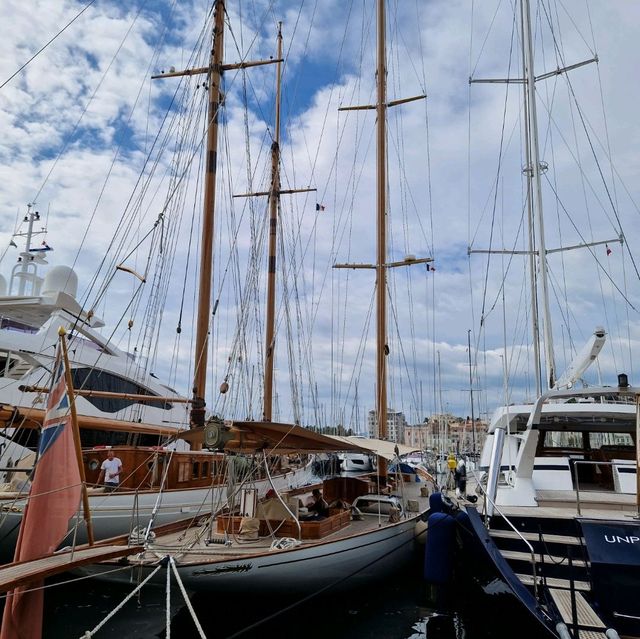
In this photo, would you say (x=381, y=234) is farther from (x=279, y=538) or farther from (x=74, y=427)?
(x=74, y=427)

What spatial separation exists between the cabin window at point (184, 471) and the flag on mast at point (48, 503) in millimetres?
9748

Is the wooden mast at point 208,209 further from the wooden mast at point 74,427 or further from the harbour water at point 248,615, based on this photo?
the wooden mast at point 74,427

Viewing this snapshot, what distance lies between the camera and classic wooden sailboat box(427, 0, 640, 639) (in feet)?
21.6

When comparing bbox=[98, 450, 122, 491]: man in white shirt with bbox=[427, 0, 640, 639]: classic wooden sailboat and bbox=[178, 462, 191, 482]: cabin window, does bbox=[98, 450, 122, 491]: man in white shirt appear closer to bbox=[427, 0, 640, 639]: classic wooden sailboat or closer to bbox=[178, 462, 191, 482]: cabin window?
bbox=[178, 462, 191, 482]: cabin window

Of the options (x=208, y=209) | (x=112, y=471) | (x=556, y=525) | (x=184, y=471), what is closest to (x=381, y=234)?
(x=208, y=209)

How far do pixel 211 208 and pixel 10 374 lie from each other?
11354 millimetres

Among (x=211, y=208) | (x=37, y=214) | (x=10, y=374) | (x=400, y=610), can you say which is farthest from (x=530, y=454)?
(x=37, y=214)

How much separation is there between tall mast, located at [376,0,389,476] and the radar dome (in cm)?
1793

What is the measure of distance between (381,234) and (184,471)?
11459 millimetres


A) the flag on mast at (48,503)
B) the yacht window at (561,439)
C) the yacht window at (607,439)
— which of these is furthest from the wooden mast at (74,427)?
the yacht window at (607,439)

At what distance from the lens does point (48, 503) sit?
6.35 meters

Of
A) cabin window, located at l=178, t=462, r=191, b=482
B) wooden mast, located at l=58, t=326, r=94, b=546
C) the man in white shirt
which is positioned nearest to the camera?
wooden mast, located at l=58, t=326, r=94, b=546

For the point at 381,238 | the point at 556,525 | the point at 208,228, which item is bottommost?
the point at 556,525

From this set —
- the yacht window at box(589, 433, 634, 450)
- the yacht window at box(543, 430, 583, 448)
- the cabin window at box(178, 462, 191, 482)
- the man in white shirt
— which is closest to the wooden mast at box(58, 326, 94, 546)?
the man in white shirt
